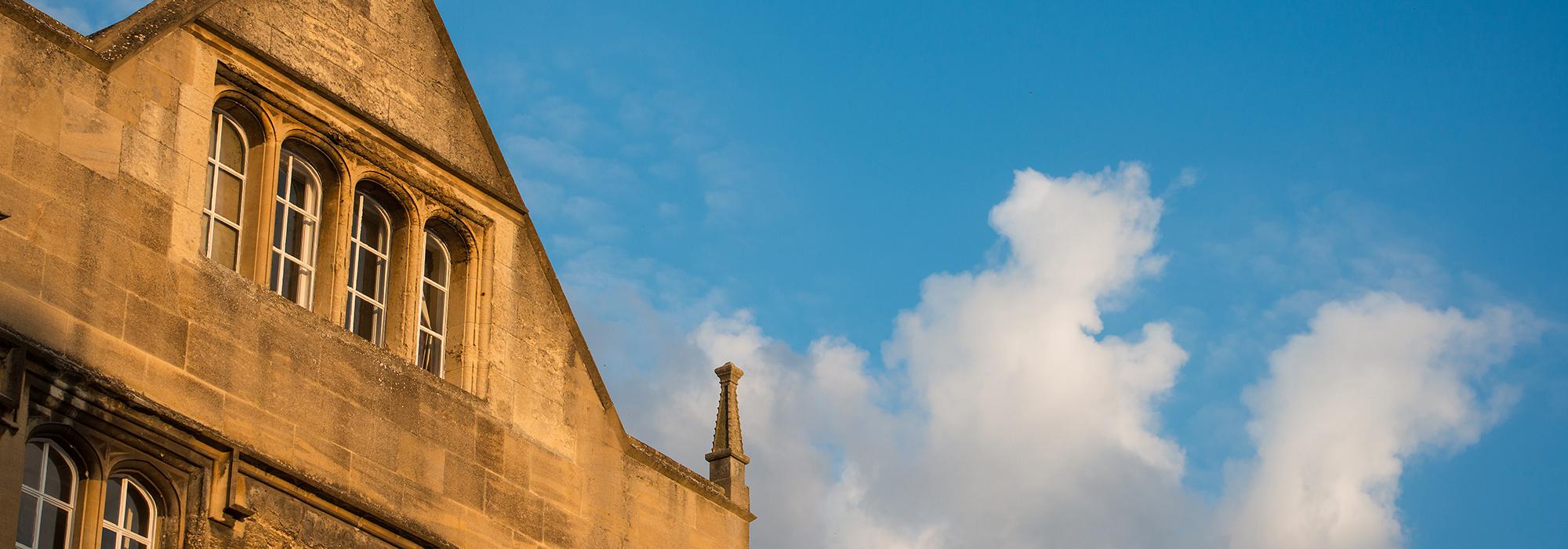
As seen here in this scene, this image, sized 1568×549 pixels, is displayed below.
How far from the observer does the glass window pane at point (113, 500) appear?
17.4 metres

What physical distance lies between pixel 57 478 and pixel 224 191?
3238 mm

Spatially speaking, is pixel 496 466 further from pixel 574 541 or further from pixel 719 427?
pixel 719 427

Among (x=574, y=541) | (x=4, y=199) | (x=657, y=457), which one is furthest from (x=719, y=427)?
(x=4, y=199)

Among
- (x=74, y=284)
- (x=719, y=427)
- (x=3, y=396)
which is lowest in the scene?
(x=3, y=396)

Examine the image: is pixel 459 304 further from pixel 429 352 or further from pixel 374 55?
pixel 374 55

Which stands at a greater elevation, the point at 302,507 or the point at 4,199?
the point at 4,199

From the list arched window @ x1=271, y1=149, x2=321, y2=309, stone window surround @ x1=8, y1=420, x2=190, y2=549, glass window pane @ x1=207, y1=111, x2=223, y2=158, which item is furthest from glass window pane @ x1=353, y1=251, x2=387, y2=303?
stone window surround @ x1=8, y1=420, x2=190, y2=549

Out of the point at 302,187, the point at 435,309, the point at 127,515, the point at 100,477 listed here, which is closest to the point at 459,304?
the point at 435,309

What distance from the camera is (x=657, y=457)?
23.3 metres

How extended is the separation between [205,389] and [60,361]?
Answer: 148cm

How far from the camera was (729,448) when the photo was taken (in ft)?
79.8

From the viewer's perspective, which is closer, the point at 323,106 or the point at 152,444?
the point at 152,444

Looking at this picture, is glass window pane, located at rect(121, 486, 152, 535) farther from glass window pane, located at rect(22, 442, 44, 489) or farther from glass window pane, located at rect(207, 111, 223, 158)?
glass window pane, located at rect(207, 111, 223, 158)

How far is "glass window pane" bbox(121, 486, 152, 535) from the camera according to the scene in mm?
17578
